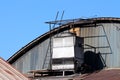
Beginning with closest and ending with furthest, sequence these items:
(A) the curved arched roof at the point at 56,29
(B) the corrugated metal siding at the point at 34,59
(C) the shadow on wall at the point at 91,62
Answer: (A) the curved arched roof at the point at 56,29
(C) the shadow on wall at the point at 91,62
(B) the corrugated metal siding at the point at 34,59

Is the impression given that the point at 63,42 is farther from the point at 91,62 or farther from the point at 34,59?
the point at 34,59

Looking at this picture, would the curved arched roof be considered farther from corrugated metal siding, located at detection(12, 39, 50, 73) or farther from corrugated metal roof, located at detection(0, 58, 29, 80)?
corrugated metal roof, located at detection(0, 58, 29, 80)

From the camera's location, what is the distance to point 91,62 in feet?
104

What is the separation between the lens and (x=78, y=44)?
100 feet

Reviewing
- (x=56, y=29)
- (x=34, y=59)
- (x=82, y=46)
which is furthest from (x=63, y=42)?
(x=34, y=59)

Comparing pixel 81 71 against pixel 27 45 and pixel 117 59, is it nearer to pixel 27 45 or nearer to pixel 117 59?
pixel 117 59

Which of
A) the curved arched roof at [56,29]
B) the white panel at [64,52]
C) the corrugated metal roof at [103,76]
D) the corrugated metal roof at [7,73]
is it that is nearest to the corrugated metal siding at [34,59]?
the curved arched roof at [56,29]

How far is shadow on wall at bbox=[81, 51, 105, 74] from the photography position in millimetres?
31062

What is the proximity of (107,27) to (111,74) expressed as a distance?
478cm

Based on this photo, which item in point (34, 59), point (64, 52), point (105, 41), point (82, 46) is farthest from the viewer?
point (34, 59)

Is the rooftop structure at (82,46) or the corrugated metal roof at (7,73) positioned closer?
the corrugated metal roof at (7,73)

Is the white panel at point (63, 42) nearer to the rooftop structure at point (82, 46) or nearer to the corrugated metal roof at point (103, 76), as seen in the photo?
the rooftop structure at point (82, 46)

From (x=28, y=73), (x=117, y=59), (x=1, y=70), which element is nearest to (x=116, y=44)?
(x=117, y=59)

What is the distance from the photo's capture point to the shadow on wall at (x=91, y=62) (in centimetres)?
3106
